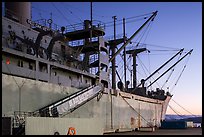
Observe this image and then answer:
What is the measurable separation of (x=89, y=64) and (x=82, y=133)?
1748 cm

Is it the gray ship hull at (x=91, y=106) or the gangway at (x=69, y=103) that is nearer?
the gray ship hull at (x=91, y=106)

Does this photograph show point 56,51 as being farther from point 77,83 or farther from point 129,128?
point 129,128

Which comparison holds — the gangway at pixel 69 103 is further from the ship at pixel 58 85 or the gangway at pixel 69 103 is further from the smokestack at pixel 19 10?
the smokestack at pixel 19 10

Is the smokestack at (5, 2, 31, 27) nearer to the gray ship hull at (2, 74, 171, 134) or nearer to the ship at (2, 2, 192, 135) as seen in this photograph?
the ship at (2, 2, 192, 135)

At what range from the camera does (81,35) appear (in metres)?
37.0

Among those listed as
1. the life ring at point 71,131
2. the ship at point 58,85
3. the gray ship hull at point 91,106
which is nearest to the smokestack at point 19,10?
the ship at point 58,85

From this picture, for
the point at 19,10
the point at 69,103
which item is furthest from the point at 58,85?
the point at 19,10

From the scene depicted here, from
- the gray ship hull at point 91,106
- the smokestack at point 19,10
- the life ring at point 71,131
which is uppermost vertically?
the smokestack at point 19,10

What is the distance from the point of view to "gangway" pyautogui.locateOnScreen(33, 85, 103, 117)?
2202 cm

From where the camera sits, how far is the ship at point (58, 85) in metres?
19.1

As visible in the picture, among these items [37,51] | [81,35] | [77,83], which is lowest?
[77,83]

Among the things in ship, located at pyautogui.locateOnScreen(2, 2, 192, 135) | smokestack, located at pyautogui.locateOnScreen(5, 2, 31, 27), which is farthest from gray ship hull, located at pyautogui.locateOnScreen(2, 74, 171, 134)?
smokestack, located at pyautogui.locateOnScreen(5, 2, 31, 27)

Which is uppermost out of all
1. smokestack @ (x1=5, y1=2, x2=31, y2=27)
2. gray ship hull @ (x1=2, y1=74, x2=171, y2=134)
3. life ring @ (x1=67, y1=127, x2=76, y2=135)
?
smokestack @ (x1=5, y1=2, x2=31, y2=27)

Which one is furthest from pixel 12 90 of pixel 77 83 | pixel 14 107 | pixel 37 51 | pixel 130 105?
pixel 130 105
